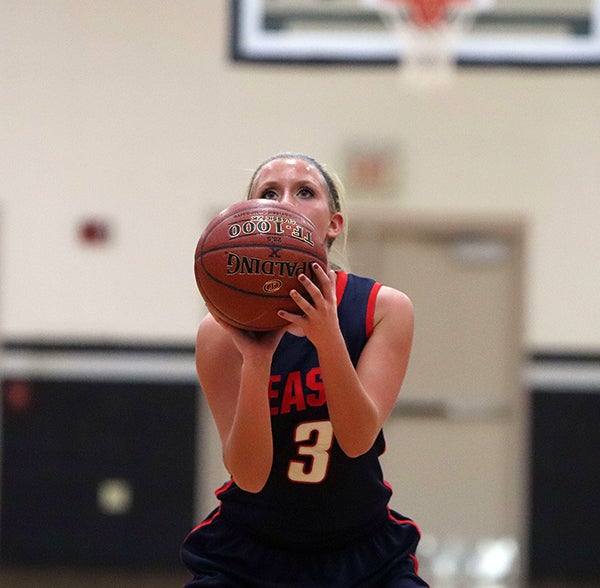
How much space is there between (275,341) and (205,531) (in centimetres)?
60

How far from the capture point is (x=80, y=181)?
6770 millimetres

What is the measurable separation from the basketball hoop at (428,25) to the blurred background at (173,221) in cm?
45

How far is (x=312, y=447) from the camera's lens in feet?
7.53

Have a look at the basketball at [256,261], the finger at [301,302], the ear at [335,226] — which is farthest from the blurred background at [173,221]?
the finger at [301,302]

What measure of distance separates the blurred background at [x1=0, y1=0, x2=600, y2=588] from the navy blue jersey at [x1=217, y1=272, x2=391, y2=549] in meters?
4.46

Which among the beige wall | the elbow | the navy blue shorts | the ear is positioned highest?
the beige wall

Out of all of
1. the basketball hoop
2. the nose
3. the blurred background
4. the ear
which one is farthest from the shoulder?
the blurred background

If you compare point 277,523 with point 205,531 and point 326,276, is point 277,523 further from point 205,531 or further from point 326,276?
point 326,276

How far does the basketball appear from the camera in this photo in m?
2.01

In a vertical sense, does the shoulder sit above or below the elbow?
above

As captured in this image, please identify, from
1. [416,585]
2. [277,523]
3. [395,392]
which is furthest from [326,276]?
[416,585]

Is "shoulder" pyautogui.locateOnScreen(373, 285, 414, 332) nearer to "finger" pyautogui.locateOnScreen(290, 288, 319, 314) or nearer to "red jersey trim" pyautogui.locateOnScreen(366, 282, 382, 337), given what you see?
"red jersey trim" pyautogui.locateOnScreen(366, 282, 382, 337)

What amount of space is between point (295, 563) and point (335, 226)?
2.62ft

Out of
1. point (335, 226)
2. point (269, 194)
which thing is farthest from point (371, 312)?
point (269, 194)
